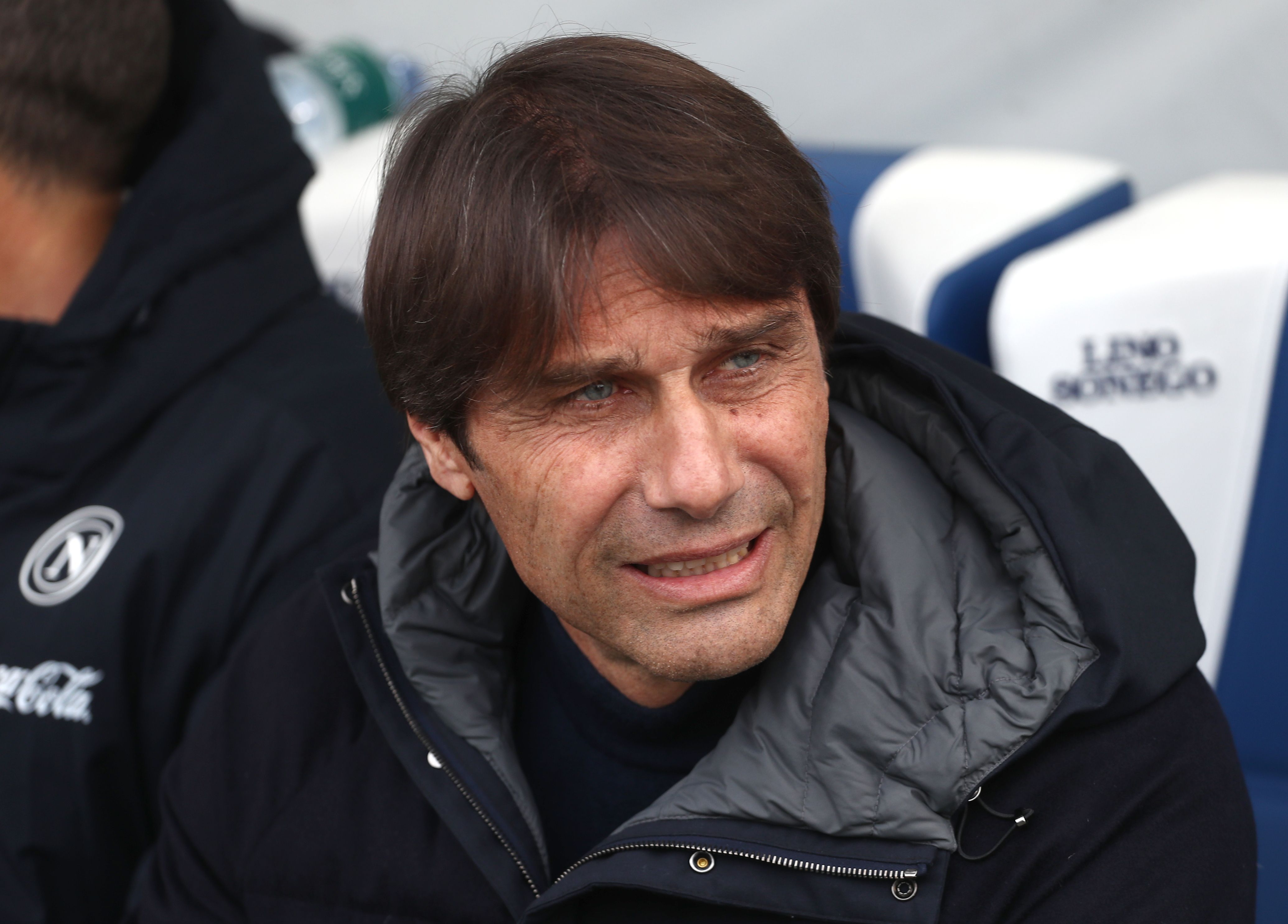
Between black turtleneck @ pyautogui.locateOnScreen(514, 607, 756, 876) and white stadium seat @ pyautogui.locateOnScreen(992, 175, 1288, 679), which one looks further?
white stadium seat @ pyautogui.locateOnScreen(992, 175, 1288, 679)

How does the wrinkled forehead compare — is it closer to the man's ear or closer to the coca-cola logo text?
the man's ear

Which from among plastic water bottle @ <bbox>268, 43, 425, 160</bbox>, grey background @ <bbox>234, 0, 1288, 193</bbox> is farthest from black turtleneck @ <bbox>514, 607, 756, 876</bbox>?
plastic water bottle @ <bbox>268, 43, 425, 160</bbox>

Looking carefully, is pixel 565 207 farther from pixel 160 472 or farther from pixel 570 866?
pixel 160 472

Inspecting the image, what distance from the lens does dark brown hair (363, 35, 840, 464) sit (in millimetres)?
862

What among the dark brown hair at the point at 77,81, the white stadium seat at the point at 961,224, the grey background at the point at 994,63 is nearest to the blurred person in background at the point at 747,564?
the white stadium seat at the point at 961,224

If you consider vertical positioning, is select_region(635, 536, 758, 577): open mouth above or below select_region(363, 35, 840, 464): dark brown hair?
below

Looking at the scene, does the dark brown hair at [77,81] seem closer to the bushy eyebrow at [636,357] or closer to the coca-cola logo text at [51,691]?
the coca-cola logo text at [51,691]

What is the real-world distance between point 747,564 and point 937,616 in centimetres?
14

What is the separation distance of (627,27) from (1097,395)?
1373mm

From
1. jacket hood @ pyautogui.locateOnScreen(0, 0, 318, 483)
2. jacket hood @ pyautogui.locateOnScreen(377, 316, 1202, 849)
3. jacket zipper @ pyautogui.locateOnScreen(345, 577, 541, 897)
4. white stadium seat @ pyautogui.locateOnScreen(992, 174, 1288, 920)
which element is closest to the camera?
jacket hood @ pyautogui.locateOnScreen(377, 316, 1202, 849)

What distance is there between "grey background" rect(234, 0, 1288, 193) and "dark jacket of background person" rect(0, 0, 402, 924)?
0.47 m

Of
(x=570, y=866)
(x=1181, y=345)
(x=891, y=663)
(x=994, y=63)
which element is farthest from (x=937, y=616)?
(x=994, y=63)

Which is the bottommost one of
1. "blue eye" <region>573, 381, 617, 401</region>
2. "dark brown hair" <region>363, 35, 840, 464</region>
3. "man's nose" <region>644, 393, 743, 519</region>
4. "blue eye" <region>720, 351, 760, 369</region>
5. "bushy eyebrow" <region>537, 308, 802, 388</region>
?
"man's nose" <region>644, 393, 743, 519</region>

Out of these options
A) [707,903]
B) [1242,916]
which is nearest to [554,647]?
[707,903]
